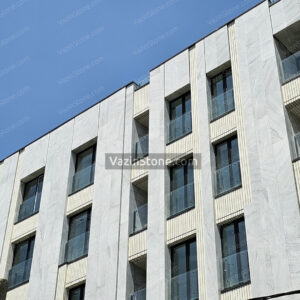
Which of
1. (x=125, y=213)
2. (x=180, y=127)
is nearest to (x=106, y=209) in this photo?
(x=125, y=213)

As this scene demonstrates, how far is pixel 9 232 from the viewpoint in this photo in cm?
3400

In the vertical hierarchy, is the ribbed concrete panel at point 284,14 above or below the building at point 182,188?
above

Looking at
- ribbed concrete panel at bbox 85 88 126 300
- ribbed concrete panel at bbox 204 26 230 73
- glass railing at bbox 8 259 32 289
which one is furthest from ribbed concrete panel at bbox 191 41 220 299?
glass railing at bbox 8 259 32 289

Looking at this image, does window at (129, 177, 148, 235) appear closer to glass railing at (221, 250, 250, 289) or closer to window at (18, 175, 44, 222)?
glass railing at (221, 250, 250, 289)

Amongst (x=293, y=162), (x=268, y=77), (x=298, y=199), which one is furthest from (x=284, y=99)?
(x=298, y=199)

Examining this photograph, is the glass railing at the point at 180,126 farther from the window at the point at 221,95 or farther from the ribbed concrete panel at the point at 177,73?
the ribbed concrete panel at the point at 177,73

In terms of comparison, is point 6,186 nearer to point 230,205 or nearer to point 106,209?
point 106,209

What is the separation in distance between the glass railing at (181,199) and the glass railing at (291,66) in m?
6.22

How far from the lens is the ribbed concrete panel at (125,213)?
26862 mm

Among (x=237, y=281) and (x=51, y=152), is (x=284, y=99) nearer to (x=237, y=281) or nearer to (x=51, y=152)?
(x=237, y=281)

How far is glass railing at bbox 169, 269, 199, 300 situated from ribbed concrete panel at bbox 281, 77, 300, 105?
7.91 meters

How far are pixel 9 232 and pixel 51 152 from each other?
4.97 meters

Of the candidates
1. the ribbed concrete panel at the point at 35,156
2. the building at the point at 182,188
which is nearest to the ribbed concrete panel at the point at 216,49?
the building at the point at 182,188

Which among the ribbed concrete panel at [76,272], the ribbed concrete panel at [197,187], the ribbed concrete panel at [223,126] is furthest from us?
the ribbed concrete panel at [76,272]
